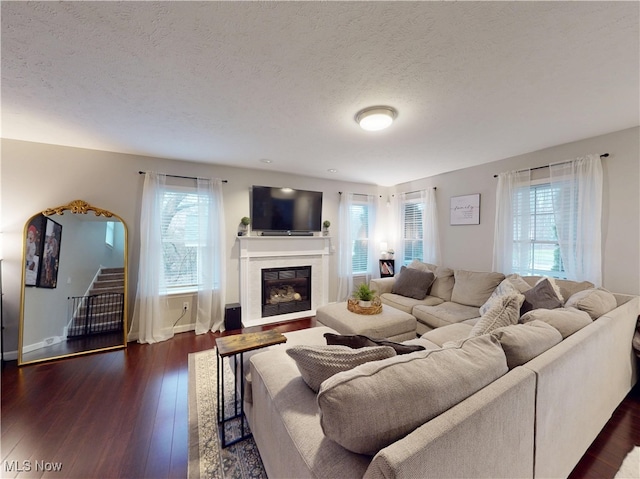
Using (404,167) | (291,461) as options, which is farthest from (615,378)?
(404,167)

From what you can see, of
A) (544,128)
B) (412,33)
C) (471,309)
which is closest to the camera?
(412,33)

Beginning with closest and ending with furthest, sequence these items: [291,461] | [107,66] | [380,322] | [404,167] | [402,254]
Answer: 1. [291,461]
2. [107,66]
3. [380,322]
4. [404,167]
5. [402,254]

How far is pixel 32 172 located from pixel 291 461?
3963mm

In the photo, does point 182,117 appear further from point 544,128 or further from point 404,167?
point 544,128

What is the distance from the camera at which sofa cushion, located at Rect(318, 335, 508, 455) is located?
28.2 inches

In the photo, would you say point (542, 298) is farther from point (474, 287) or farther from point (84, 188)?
point (84, 188)

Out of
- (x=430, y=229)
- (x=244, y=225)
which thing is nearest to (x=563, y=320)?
(x=430, y=229)

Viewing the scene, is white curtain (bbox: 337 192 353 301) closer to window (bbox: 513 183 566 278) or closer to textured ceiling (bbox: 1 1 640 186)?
textured ceiling (bbox: 1 1 640 186)

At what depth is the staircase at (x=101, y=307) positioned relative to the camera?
9.64 ft

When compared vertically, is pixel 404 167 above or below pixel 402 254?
above

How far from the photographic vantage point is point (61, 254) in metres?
2.90

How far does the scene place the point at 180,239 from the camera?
11.4 feet

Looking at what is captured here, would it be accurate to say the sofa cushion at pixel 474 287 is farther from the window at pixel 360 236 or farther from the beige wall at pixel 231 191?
the window at pixel 360 236

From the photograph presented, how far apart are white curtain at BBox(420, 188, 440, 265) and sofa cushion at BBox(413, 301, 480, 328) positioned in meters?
1.17
